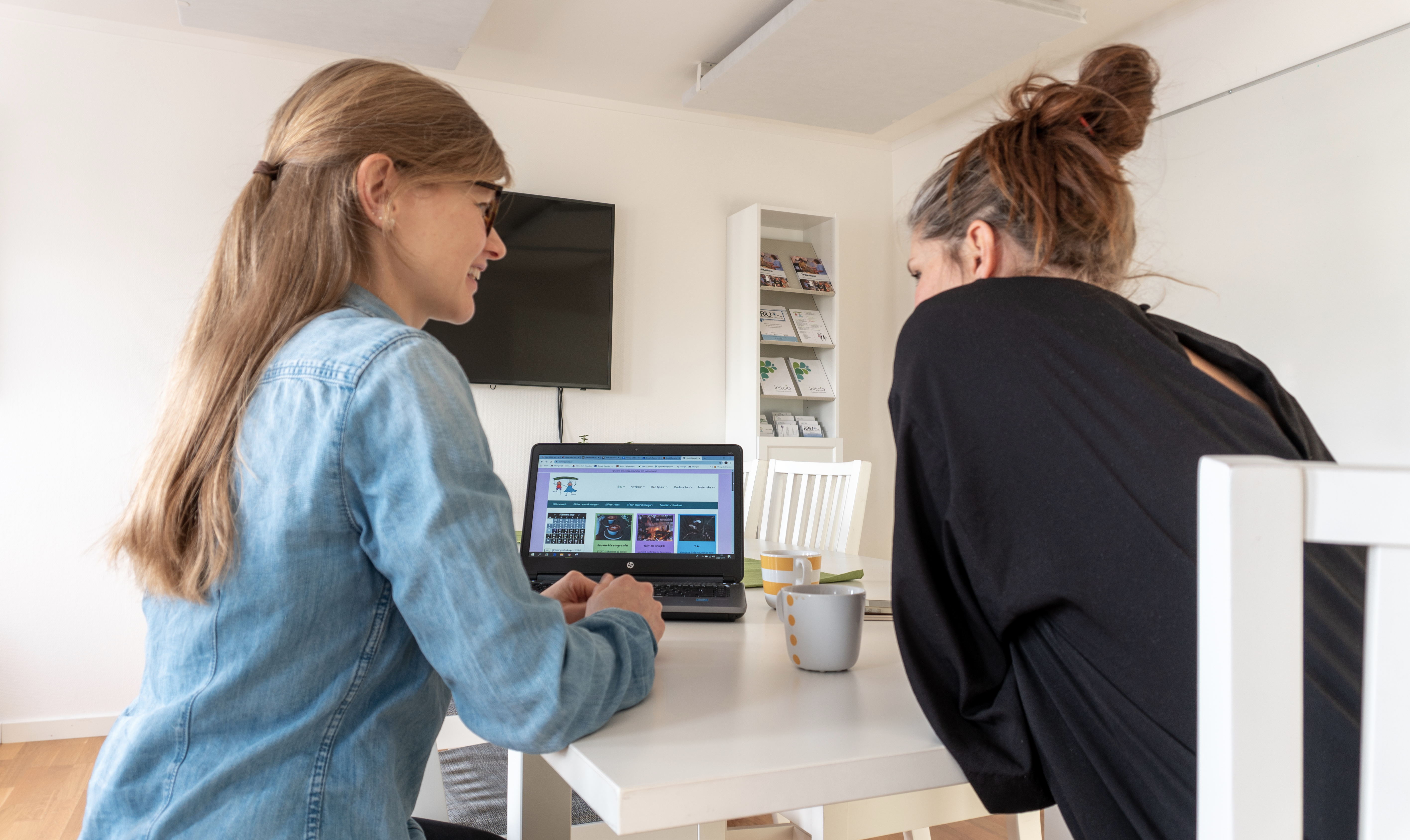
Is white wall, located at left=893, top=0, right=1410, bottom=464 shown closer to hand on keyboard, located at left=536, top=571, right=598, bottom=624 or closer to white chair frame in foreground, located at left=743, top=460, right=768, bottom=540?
white chair frame in foreground, located at left=743, top=460, right=768, bottom=540

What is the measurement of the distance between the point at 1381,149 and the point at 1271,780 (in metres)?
3.20

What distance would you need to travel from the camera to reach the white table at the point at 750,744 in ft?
2.17

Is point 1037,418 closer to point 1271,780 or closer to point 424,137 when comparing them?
point 1271,780

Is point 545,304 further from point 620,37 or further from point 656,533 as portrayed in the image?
point 656,533

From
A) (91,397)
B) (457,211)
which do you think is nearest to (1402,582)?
(457,211)

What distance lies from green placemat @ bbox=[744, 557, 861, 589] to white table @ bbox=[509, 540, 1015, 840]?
493 millimetres

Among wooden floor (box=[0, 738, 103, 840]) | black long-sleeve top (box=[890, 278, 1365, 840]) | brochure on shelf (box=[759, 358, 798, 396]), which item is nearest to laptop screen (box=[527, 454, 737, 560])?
black long-sleeve top (box=[890, 278, 1365, 840])

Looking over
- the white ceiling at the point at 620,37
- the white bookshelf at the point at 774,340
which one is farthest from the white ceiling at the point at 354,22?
the white bookshelf at the point at 774,340

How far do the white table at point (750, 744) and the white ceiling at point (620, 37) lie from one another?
272 cm

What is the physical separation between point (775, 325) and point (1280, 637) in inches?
161

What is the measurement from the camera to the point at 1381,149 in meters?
2.75

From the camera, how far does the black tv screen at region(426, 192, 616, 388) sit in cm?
398

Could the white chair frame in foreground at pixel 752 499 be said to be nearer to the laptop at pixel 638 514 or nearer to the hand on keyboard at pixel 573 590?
the laptop at pixel 638 514

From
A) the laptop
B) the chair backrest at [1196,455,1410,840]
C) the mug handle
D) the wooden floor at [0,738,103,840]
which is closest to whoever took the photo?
the chair backrest at [1196,455,1410,840]
